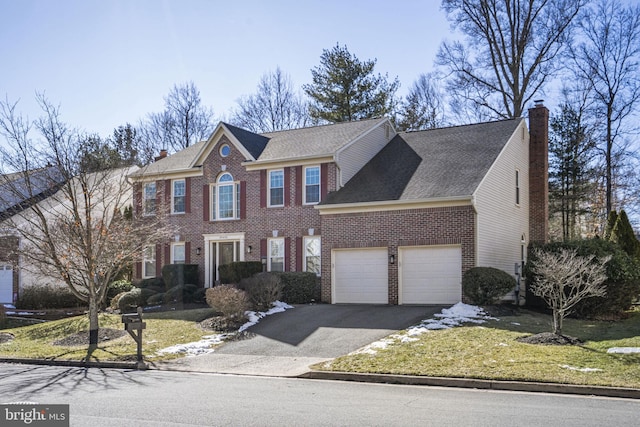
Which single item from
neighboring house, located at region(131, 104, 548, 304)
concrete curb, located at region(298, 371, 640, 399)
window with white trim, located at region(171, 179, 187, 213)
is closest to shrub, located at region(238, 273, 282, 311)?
neighboring house, located at region(131, 104, 548, 304)

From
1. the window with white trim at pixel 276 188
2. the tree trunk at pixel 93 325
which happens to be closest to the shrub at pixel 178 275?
the window with white trim at pixel 276 188

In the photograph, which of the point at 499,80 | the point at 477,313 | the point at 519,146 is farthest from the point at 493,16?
the point at 477,313

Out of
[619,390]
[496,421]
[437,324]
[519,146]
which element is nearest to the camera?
[496,421]

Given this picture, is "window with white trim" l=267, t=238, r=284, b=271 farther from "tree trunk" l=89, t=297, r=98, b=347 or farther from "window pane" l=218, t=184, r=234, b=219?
"tree trunk" l=89, t=297, r=98, b=347

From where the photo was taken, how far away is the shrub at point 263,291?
70.2 ft

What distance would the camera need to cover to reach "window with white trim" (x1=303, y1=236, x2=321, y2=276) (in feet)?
81.8

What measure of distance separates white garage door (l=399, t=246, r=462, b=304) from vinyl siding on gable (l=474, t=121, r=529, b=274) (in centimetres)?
95

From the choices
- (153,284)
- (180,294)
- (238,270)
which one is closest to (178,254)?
(153,284)

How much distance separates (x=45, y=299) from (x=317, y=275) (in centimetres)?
1325

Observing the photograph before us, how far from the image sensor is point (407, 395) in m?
11.1

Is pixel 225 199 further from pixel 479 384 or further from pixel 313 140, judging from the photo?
pixel 479 384

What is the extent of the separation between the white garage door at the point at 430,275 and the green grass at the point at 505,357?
3717 mm

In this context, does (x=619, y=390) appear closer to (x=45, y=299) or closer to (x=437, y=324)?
(x=437, y=324)

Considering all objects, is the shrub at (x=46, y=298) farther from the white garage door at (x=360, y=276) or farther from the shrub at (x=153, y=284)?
the white garage door at (x=360, y=276)
